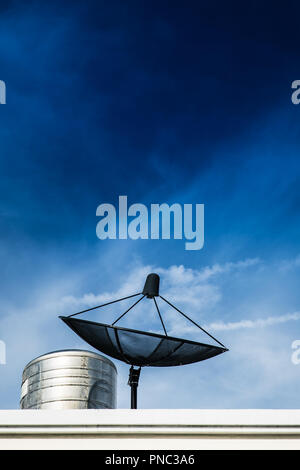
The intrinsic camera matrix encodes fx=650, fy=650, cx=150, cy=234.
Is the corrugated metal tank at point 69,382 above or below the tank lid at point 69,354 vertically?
below

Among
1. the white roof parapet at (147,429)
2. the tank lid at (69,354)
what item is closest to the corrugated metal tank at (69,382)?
the tank lid at (69,354)

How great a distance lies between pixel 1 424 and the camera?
19.3ft

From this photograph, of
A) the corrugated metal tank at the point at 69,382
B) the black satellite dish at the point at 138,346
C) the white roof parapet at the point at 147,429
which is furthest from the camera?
the corrugated metal tank at the point at 69,382

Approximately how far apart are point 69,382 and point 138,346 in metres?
1.75

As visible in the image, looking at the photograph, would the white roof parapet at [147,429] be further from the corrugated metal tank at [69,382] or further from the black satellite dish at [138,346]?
the corrugated metal tank at [69,382]

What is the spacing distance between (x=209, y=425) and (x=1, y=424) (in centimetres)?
189

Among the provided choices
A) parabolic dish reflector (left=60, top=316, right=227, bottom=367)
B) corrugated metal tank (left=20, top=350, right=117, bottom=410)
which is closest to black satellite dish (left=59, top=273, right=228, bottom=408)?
parabolic dish reflector (left=60, top=316, right=227, bottom=367)

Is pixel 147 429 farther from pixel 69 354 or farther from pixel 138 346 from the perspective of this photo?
pixel 69 354

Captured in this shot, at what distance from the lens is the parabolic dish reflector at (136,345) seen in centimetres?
785
